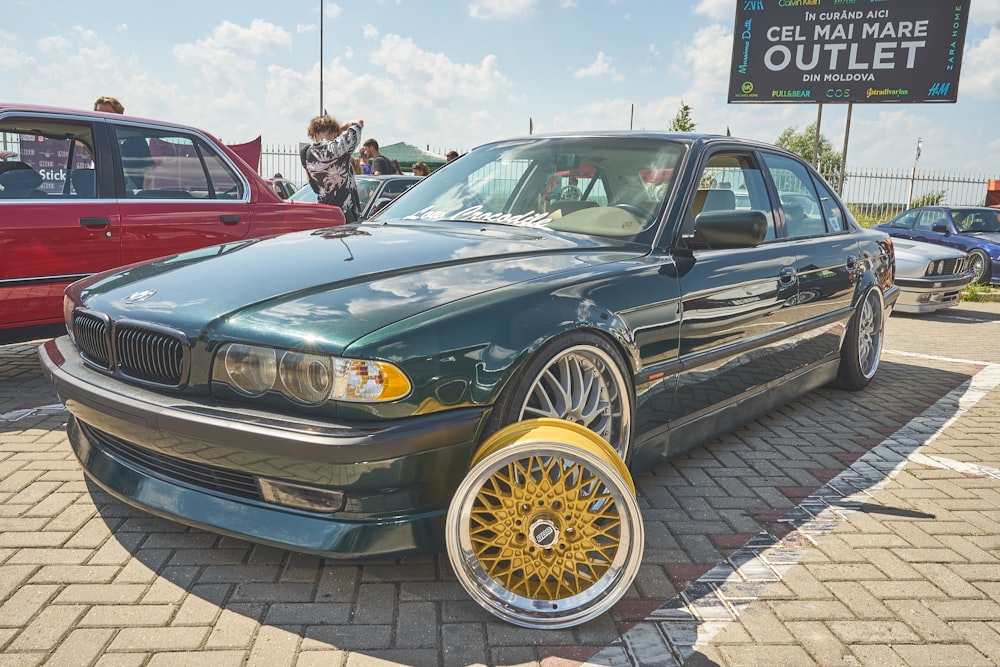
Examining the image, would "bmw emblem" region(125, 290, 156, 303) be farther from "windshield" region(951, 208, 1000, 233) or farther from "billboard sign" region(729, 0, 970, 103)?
"billboard sign" region(729, 0, 970, 103)

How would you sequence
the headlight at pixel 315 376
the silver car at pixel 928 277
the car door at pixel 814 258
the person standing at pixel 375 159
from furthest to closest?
the person standing at pixel 375 159, the silver car at pixel 928 277, the car door at pixel 814 258, the headlight at pixel 315 376

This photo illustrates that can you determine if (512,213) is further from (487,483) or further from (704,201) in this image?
(487,483)

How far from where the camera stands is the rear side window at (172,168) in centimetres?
477

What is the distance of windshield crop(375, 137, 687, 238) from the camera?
320cm

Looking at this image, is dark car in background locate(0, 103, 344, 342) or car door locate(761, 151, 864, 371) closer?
car door locate(761, 151, 864, 371)

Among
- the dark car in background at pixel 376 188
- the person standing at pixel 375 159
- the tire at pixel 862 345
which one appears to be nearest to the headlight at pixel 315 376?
the tire at pixel 862 345

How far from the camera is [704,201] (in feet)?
11.1

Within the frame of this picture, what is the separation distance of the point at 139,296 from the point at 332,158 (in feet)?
15.1

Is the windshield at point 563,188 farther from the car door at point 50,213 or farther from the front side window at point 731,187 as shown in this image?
the car door at point 50,213

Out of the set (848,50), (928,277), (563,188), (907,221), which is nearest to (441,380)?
(563,188)

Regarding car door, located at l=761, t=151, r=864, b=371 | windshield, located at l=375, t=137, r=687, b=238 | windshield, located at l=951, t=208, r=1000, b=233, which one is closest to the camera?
windshield, located at l=375, t=137, r=687, b=238

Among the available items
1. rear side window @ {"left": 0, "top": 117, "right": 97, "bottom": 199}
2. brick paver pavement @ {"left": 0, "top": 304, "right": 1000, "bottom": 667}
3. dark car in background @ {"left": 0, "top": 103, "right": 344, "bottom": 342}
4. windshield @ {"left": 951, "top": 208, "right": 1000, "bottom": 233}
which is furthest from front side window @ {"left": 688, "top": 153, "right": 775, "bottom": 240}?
windshield @ {"left": 951, "top": 208, "right": 1000, "bottom": 233}

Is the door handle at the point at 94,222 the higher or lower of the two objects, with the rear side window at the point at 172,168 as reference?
lower

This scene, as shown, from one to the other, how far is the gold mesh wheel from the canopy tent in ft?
68.0
